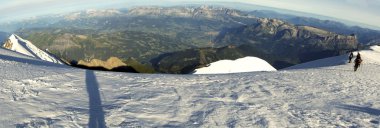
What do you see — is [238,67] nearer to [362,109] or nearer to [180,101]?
[362,109]

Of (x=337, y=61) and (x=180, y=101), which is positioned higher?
(x=180, y=101)

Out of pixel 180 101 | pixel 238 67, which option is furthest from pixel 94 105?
pixel 238 67

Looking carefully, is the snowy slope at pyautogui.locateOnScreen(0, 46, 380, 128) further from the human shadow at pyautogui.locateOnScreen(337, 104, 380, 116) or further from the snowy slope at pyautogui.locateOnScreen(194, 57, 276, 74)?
the snowy slope at pyautogui.locateOnScreen(194, 57, 276, 74)

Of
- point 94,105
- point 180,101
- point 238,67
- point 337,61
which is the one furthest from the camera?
point 238,67

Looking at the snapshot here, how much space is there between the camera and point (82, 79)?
3653cm

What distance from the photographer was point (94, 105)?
1009 inches

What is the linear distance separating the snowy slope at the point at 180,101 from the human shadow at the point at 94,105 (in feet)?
0.19

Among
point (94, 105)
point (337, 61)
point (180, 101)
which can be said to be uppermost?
point (94, 105)

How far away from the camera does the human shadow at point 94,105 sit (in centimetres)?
2134

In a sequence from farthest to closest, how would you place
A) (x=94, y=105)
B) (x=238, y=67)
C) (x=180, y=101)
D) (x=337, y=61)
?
(x=238, y=67)
(x=337, y=61)
(x=180, y=101)
(x=94, y=105)

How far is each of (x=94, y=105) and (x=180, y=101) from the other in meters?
6.26

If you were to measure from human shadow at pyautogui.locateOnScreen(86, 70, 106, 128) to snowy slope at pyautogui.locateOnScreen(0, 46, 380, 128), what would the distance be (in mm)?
57

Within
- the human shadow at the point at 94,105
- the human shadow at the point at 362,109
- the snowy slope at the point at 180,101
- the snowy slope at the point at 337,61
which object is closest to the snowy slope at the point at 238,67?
the snowy slope at the point at 337,61

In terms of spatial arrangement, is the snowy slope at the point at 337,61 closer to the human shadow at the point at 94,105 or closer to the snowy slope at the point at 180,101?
the snowy slope at the point at 180,101
